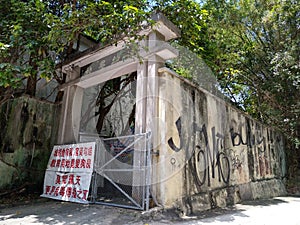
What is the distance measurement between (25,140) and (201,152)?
464 centimetres

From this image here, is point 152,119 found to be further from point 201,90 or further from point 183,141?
point 201,90

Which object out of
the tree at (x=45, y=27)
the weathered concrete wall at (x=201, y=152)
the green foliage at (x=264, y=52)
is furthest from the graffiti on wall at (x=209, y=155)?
the green foliage at (x=264, y=52)

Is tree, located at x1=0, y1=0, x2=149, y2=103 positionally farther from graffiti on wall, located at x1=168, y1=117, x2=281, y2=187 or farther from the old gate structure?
graffiti on wall, located at x1=168, y1=117, x2=281, y2=187

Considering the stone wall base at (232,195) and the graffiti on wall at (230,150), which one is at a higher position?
Answer: the graffiti on wall at (230,150)

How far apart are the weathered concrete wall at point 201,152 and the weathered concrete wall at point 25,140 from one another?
3857 mm

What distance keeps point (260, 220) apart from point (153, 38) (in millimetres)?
4134

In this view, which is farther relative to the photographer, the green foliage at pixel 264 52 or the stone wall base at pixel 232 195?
the green foliage at pixel 264 52

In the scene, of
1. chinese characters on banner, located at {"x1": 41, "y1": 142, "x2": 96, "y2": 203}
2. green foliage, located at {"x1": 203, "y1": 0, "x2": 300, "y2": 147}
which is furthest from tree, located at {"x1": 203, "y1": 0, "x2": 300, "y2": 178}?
chinese characters on banner, located at {"x1": 41, "y1": 142, "x2": 96, "y2": 203}

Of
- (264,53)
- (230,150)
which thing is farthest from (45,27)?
(264,53)

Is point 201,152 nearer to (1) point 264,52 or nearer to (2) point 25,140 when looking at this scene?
(2) point 25,140

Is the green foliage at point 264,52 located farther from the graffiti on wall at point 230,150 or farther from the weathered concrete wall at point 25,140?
the weathered concrete wall at point 25,140

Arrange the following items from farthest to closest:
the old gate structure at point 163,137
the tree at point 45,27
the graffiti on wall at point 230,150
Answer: the graffiti on wall at point 230,150
the tree at point 45,27
the old gate structure at point 163,137

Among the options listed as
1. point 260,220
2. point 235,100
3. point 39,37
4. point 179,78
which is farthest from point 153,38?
point 235,100

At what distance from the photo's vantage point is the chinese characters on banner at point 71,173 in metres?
4.67
